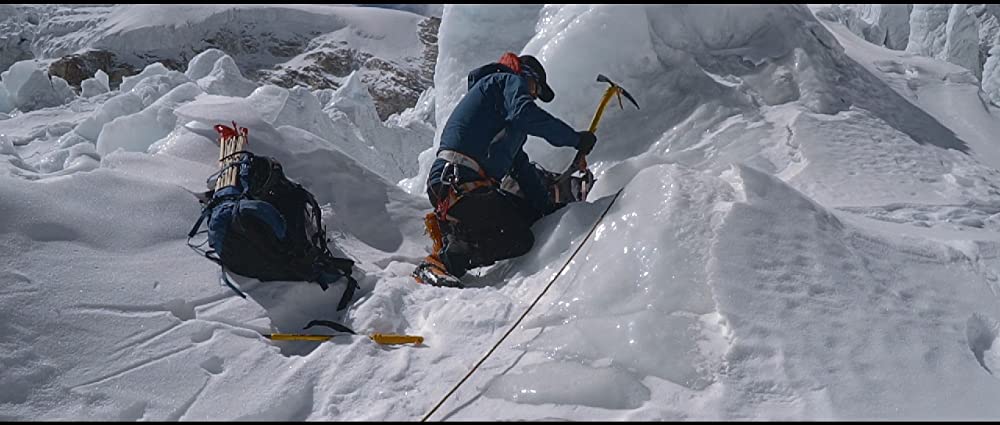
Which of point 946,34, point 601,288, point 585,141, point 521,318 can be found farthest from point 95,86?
point 946,34

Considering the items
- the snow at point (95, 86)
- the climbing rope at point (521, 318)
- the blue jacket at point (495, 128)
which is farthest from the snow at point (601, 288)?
the snow at point (95, 86)

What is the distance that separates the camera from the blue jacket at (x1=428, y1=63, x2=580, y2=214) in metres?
3.41

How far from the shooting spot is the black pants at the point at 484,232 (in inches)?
133

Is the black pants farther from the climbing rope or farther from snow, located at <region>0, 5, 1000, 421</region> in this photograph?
the climbing rope

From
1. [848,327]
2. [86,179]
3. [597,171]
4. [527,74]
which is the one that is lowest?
[597,171]

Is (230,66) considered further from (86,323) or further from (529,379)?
(529,379)

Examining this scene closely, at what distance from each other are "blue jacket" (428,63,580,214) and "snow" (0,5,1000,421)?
0.38 m

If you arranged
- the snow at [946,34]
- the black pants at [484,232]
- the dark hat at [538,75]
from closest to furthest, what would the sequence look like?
the black pants at [484,232]
the dark hat at [538,75]
the snow at [946,34]

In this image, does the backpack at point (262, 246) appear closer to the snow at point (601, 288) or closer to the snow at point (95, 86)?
the snow at point (601, 288)

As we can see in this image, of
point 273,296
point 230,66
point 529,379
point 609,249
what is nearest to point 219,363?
point 273,296

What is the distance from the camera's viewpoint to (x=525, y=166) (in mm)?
3689

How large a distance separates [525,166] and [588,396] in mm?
1752

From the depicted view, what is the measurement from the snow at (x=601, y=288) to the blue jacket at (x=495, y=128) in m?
0.38

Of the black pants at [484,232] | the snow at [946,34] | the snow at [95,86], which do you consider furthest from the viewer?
the snow at [946,34]
